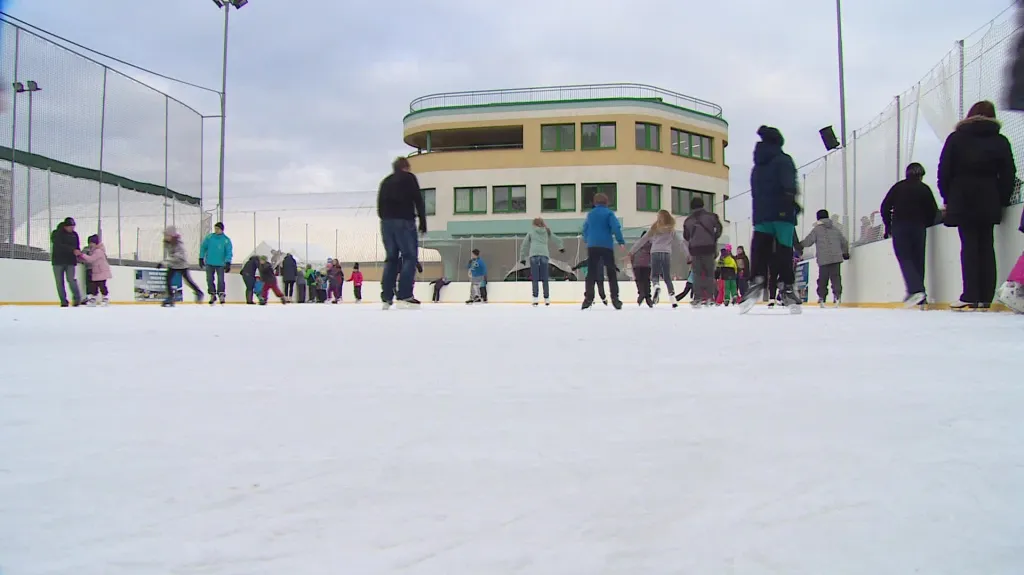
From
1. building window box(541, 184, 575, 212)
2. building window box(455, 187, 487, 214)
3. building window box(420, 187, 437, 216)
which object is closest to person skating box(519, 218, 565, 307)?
building window box(541, 184, 575, 212)

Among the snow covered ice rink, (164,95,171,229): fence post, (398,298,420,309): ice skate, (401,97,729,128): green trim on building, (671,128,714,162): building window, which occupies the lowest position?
the snow covered ice rink

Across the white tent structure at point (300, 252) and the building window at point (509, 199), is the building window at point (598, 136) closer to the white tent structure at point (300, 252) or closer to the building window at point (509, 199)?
the building window at point (509, 199)

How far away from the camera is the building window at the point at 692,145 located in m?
35.8

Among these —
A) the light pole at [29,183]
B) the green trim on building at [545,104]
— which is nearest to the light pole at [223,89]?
the light pole at [29,183]

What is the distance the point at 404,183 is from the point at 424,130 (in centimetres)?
2662

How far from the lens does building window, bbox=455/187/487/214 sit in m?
35.0

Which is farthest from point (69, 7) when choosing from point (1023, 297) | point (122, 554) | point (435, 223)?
point (435, 223)

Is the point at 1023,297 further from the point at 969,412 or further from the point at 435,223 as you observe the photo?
the point at 435,223

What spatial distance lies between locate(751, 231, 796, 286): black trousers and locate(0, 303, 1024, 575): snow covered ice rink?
5761 millimetres

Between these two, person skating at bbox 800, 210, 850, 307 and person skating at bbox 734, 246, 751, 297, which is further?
person skating at bbox 734, 246, 751, 297

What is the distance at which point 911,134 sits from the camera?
10172 mm

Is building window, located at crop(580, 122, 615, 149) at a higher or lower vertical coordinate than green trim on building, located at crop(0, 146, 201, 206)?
higher

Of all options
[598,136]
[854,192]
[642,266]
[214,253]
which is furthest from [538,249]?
[598,136]

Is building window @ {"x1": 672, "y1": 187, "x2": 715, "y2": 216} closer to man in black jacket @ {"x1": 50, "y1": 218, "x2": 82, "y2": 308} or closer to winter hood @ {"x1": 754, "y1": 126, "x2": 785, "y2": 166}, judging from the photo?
man in black jacket @ {"x1": 50, "y1": 218, "x2": 82, "y2": 308}
